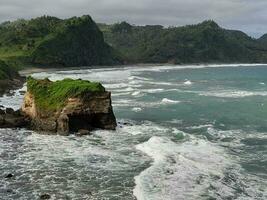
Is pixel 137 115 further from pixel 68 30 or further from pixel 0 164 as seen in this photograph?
pixel 68 30

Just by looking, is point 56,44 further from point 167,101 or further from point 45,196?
point 45,196

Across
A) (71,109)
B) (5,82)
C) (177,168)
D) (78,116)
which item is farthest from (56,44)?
(177,168)

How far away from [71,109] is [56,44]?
114 m

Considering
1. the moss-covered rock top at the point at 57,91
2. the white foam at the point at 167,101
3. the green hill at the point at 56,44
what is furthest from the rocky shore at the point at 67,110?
the green hill at the point at 56,44

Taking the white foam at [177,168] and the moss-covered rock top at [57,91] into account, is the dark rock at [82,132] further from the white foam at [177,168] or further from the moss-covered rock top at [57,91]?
the white foam at [177,168]

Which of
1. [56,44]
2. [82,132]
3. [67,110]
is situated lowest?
[82,132]

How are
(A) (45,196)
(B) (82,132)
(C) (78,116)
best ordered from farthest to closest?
(C) (78,116), (B) (82,132), (A) (45,196)

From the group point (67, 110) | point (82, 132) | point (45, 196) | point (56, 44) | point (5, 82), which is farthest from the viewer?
point (56, 44)

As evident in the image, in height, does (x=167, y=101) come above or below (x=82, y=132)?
below

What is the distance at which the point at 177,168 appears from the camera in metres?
29.8

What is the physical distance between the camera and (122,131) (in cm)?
4078

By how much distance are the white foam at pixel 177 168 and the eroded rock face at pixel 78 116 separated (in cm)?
536

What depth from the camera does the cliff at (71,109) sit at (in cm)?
3888

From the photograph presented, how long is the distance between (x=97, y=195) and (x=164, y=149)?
406 inches
